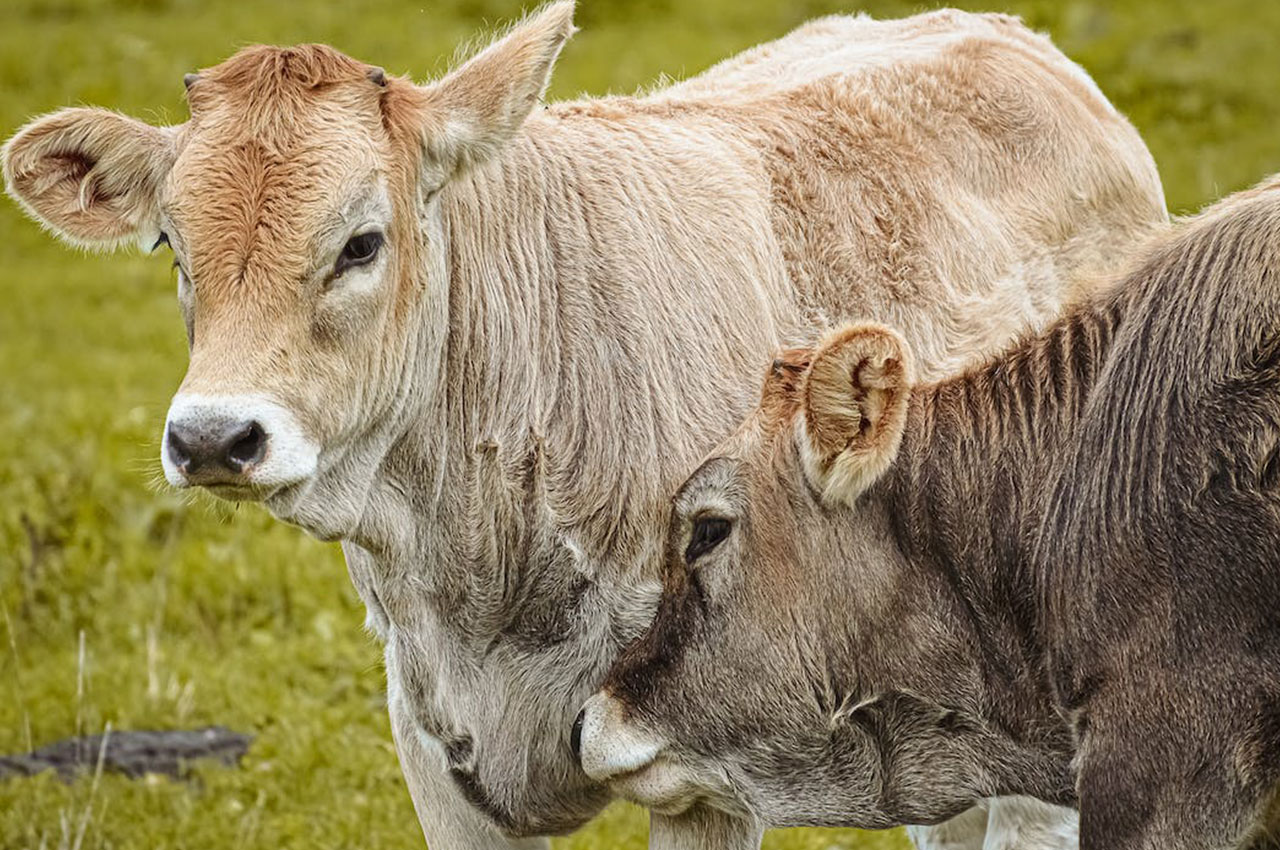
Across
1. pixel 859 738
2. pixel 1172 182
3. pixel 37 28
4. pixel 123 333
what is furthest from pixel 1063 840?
pixel 37 28

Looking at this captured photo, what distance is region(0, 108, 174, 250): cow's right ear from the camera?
499cm

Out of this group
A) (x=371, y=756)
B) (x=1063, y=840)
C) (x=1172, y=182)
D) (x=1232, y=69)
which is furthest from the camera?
(x=1232, y=69)

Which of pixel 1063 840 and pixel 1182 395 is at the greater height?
pixel 1182 395

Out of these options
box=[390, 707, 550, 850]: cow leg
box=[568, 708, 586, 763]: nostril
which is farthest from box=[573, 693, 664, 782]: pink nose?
box=[390, 707, 550, 850]: cow leg

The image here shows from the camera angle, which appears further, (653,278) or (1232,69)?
(1232,69)

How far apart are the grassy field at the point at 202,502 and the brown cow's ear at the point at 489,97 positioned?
125 centimetres

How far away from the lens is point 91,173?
5090 mm

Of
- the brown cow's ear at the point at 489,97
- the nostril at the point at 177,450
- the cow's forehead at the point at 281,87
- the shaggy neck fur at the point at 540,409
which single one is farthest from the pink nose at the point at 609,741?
the cow's forehead at the point at 281,87

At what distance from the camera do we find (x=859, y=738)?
15.5 feet

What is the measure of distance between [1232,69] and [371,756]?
40.7ft

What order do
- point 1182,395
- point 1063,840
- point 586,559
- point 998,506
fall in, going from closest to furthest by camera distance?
1. point 1182,395
2. point 998,506
3. point 586,559
4. point 1063,840

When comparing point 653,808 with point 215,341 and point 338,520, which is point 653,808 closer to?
point 338,520

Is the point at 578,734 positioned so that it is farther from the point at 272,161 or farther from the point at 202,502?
the point at 202,502

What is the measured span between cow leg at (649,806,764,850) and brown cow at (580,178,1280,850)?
9 centimetres
